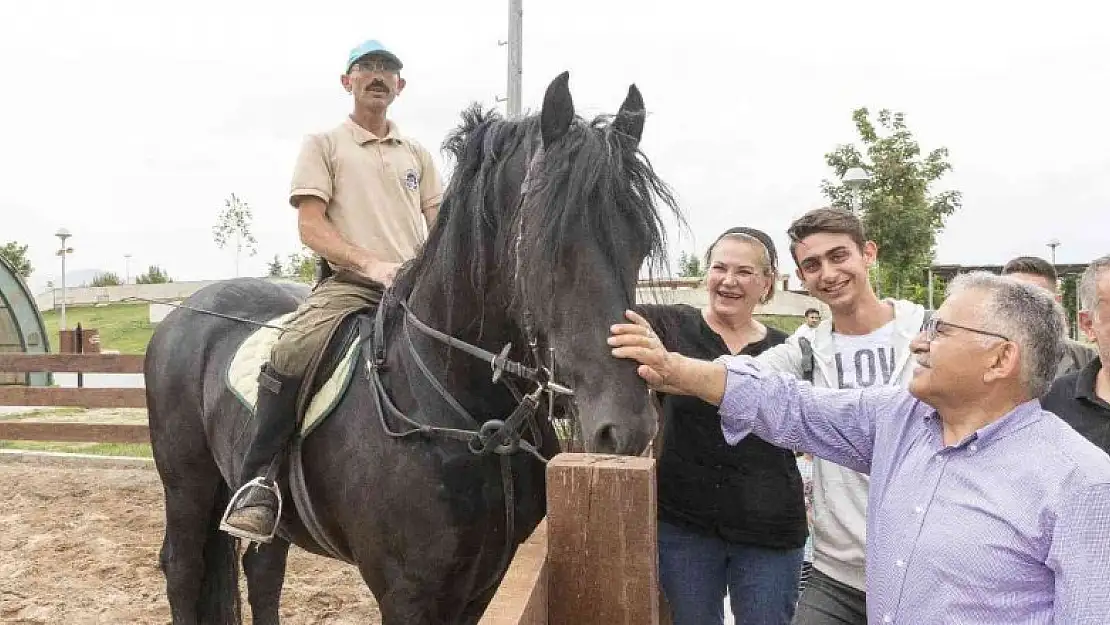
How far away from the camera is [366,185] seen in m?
3.14

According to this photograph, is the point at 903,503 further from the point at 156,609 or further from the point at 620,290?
the point at 156,609

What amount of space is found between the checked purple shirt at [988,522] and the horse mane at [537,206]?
74 cm

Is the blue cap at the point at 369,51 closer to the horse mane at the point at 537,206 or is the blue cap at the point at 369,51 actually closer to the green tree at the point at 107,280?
the horse mane at the point at 537,206

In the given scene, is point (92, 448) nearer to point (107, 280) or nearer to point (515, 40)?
point (515, 40)

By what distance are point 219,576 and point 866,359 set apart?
3337 mm

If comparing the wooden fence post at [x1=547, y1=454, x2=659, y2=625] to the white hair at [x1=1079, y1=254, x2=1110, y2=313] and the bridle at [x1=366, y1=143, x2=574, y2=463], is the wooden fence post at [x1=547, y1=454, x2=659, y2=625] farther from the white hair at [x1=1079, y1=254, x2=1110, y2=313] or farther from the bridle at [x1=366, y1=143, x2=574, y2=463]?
the white hair at [x1=1079, y1=254, x2=1110, y2=313]

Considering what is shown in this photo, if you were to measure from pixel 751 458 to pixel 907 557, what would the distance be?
1.01m

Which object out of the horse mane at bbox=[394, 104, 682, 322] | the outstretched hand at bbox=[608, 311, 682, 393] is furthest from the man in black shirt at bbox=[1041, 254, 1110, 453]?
the outstretched hand at bbox=[608, 311, 682, 393]

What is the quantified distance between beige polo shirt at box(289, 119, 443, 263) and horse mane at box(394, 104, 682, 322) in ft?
2.16

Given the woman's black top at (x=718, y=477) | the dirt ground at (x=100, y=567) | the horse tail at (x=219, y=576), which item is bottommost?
the dirt ground at (x=100, y=567)

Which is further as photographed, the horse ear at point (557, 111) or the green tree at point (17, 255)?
the green tree at point (17, 255)

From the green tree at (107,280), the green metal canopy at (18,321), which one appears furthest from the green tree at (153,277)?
the green metal canopy at (18,321)

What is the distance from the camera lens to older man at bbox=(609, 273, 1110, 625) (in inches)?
56.1

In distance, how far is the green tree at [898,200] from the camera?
58.6 ft
